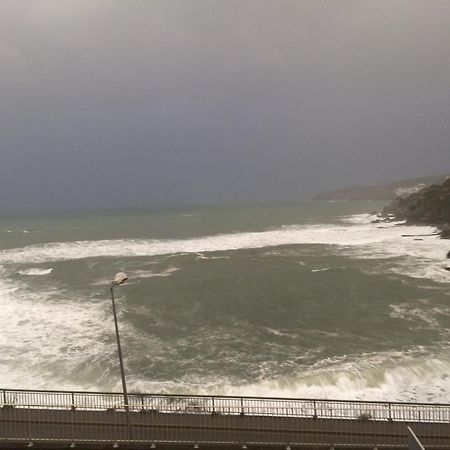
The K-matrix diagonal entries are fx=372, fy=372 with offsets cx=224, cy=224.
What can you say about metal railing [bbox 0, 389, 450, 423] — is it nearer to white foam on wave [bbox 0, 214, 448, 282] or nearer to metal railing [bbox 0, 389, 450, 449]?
metal railing [bbox 0, 389, 450, 449]

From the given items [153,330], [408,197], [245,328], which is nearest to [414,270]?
[245,328]

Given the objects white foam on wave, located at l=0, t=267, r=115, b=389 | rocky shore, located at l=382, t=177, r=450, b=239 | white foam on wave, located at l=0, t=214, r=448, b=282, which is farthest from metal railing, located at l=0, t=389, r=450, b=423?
rocky shore, located at l=382, t=177, r=450, b=239

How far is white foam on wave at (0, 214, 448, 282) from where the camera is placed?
4735cm

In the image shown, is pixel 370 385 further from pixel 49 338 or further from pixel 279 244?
pixel 279 244

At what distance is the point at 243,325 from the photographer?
2777cm

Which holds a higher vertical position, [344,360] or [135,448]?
[135,448]

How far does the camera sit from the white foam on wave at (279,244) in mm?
47350

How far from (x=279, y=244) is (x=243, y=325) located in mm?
41954

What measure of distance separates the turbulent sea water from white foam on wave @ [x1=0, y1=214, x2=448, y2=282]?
69cm

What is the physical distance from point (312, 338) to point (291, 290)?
40.7 ft

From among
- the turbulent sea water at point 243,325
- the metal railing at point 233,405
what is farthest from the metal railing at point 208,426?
the turbulent sea water at point 243,325

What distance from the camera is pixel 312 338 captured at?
973 inches

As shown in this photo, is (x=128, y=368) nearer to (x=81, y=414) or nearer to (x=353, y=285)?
(x=81, y=414)

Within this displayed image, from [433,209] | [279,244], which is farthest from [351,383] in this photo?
[433,209]
